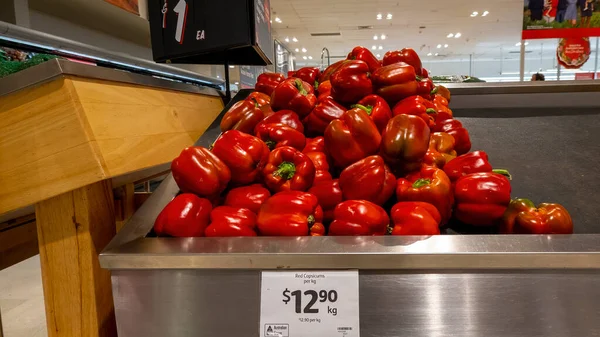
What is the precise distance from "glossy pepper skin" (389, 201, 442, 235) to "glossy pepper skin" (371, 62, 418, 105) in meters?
0.46

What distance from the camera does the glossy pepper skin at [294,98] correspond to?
1281 mm

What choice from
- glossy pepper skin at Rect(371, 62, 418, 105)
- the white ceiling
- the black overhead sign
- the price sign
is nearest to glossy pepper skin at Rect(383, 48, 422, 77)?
glossy pepper skin at Rect(371, 62, 418, 105)

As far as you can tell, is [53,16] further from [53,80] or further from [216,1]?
[53,80]

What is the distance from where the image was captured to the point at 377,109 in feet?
3.87

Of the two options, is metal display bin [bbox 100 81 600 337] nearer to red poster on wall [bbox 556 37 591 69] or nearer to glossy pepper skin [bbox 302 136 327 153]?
glossy pepper skin [bbox 302 136 327 153]

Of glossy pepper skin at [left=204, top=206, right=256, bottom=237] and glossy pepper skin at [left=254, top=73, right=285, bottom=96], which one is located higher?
glossy pepper skin at [left=254, top=73, right=285, bottom=96]

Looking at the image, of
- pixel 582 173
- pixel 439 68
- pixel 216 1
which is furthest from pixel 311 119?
pixel 439 68

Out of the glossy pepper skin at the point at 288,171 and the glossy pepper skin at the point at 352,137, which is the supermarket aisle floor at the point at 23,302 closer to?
the glossy pepper skin at the point at 288,171

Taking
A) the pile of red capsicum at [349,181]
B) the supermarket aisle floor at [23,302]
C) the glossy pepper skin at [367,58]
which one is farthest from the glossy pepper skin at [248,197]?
the supermarket aisle floor at [23,302]

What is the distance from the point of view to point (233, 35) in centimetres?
146

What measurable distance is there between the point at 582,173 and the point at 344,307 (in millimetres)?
985

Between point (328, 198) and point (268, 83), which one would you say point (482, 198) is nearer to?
point (328, 198)

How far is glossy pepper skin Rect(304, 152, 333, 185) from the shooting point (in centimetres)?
108

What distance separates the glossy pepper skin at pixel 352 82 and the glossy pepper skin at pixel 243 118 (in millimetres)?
258
